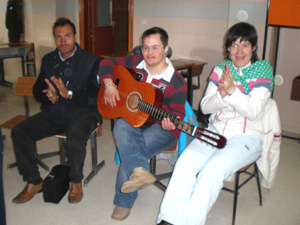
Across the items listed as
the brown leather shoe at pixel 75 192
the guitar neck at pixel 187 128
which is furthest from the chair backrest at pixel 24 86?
the guitar neck at pixel 187 128

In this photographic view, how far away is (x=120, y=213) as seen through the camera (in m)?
2.05

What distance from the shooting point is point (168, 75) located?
204 centimetres

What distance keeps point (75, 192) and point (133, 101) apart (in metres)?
0.81

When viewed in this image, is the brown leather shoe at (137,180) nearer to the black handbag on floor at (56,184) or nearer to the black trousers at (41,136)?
the black trousers at (41,136)

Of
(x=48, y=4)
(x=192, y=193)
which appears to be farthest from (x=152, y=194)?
(x=48, y=4)

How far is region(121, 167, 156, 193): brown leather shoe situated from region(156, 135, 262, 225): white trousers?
0.44 feet

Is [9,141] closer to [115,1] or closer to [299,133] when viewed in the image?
[299,133]

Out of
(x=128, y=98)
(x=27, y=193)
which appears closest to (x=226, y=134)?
(x=128, y=98)

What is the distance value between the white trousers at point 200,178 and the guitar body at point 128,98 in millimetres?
397

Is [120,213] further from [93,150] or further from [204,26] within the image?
[204,26]

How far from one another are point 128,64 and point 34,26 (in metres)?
4.38

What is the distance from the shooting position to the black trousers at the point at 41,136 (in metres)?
2.15

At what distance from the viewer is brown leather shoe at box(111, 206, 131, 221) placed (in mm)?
2047

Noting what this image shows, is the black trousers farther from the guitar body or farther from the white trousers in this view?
the white trousers
